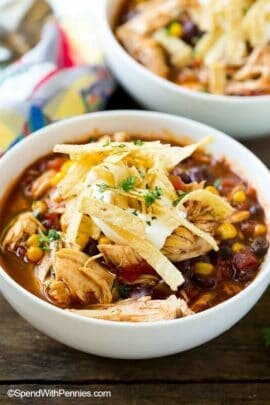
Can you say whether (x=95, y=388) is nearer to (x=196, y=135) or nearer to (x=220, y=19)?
(x=196, y=135)

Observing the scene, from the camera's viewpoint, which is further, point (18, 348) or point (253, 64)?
point (253, 64)

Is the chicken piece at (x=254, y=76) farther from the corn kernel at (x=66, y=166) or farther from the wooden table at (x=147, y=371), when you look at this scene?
the wooden table at (x=147, y=371)

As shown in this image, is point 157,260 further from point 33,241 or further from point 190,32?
point 190,32

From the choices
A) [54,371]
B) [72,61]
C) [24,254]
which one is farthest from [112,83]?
[54,371]

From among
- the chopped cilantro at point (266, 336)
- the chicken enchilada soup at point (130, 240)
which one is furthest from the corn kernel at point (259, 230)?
the chopped cilantro at point (266, 336)

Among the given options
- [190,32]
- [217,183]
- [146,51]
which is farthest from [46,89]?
[217,183]
